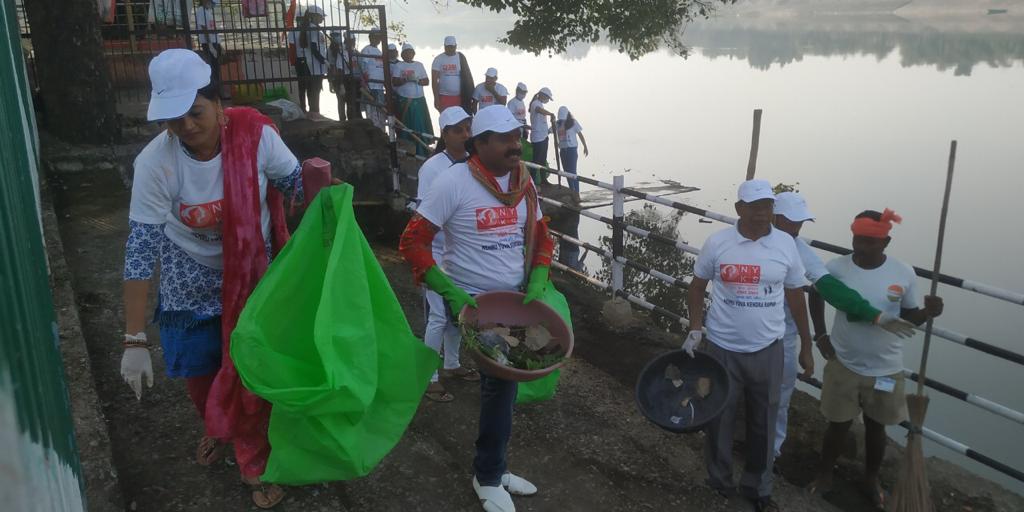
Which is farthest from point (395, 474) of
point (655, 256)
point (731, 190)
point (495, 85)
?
point (731, 190)

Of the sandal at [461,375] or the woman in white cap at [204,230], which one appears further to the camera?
the sandal at [461,375]

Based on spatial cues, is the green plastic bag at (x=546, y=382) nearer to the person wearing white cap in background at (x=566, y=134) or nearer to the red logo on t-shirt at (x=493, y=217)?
the red logo on t-shirt at (x=493, y=217)

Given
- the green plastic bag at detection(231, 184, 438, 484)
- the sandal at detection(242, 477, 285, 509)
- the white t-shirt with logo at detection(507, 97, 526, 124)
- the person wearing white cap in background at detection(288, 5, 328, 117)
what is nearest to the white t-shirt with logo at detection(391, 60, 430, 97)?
the person wearing white cap in background at detection(288, 5, 328, 117)

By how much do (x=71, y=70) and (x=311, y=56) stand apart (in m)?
4.01

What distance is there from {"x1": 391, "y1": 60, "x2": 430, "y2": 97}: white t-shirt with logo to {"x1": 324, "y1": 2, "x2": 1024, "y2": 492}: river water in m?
1.89

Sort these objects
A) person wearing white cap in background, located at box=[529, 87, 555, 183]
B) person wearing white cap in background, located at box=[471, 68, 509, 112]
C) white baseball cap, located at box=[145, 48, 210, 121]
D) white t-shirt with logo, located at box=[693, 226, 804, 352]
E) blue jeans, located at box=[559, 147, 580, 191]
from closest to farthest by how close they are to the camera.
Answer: white baseball cap, located at box=[145, 48, 210, 121]
white t-shirt with logo, located at box=[693, 226, 804, 352]
person wearing white cap in background, located at box=[471, 68, 509, 112]
person wearing white cap in background, located at box=[529, 87, 555, 183]
blue jeans, located at box=[559, 147, 580, 191]

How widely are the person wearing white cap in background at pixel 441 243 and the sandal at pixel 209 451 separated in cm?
Result: 131

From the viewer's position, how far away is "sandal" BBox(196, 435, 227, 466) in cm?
367

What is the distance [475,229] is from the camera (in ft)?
11.8

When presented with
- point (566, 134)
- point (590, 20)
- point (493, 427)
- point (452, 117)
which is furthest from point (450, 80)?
point (493, 427)

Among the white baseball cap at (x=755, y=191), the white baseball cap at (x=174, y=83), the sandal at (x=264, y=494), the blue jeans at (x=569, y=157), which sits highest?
the white baseball cap at (x=174, y=83)

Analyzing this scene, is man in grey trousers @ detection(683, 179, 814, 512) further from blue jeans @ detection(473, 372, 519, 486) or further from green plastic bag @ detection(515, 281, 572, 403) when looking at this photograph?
blue jeans @ detection(473, 372, 519, 486)

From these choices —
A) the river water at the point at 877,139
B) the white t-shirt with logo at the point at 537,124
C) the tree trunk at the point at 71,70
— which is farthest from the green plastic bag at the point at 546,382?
the white t-shirt with logo at the point at 537,124

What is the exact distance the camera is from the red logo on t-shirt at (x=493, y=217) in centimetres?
358
